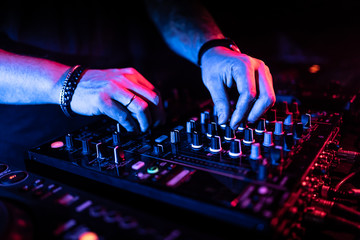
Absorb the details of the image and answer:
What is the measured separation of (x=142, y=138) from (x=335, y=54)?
173cm

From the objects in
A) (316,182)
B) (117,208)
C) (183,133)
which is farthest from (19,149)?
(316,182)

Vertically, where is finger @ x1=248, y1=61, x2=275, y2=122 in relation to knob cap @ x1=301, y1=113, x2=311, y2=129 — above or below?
above

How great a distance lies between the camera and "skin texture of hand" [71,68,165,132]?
89 cm

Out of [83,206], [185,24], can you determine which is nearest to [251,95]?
[83,206]

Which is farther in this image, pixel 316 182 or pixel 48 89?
pixel 48 89

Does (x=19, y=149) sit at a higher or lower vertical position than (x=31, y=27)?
lower

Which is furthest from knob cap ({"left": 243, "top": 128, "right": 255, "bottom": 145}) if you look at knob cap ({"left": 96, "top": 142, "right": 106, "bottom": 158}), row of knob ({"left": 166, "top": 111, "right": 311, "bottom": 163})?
knob cap ({"left": 96, "top": 142, "right": 106, "bottom": 158})

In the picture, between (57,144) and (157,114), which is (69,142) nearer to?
(57,144)

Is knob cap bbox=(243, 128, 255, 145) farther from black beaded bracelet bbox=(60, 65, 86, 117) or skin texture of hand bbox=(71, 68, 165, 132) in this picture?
black beaded bracelet bbox=(60, 65, 86, 117)

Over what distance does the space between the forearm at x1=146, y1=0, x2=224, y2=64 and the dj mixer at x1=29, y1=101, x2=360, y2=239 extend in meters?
0.58

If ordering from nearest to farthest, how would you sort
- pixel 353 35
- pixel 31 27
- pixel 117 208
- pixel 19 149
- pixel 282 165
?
pixel 117 208 → pixel 282 165 → pixel 19 149 → pixel 31 27 → pixel 353 35

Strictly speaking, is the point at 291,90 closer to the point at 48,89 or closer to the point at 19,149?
the point at 48,89

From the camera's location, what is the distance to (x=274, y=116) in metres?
1.03

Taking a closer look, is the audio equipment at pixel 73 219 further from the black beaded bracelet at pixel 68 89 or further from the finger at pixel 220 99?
the finger at pixel 220 99
